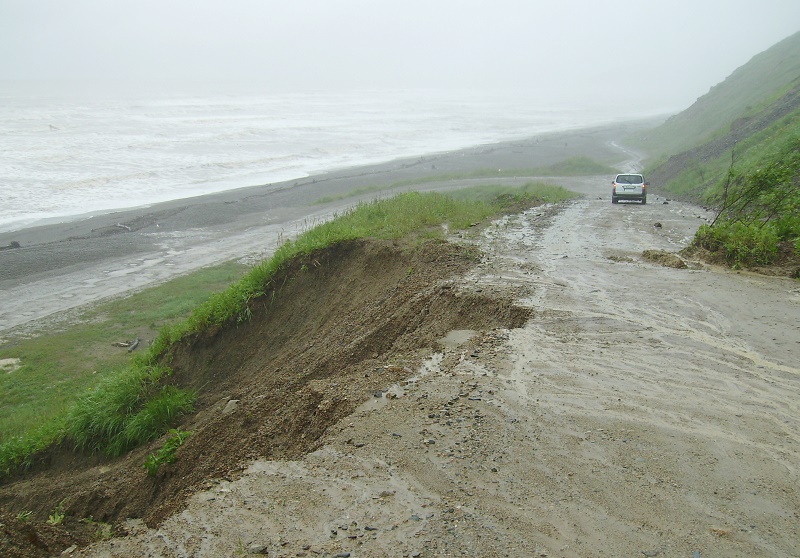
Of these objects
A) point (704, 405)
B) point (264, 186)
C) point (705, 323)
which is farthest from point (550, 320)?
point (264, 186)

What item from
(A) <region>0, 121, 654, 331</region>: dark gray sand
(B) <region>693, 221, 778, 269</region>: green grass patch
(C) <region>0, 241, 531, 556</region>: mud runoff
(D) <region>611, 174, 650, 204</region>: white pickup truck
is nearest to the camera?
(C) <region>0, 241, 531, 556</region>: mud runoff

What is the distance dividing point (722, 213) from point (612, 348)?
8.44 meters

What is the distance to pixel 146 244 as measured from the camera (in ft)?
85.5

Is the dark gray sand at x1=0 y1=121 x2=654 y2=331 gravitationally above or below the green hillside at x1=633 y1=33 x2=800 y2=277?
below

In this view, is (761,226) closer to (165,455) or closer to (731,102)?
(165,455)

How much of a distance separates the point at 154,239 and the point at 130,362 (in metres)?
14.9

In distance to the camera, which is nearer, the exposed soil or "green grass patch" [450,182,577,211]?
the exposed soil

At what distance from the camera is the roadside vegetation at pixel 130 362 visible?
1099cm

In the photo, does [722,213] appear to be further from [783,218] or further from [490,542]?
[490,542]

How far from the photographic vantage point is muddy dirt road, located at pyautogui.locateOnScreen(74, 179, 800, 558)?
4.96 metres

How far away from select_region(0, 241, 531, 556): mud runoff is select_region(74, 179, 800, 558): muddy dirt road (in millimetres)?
644

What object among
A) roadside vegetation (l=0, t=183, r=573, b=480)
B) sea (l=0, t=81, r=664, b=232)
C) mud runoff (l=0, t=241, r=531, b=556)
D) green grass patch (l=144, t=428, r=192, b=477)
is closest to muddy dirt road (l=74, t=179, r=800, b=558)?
mud runoff (l=0, t=241, r=531, b=556)

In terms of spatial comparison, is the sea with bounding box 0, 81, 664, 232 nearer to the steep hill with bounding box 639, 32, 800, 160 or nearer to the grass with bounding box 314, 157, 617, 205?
the grass with bounding box 314, 157, 617, 205

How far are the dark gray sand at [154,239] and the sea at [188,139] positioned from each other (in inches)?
129
